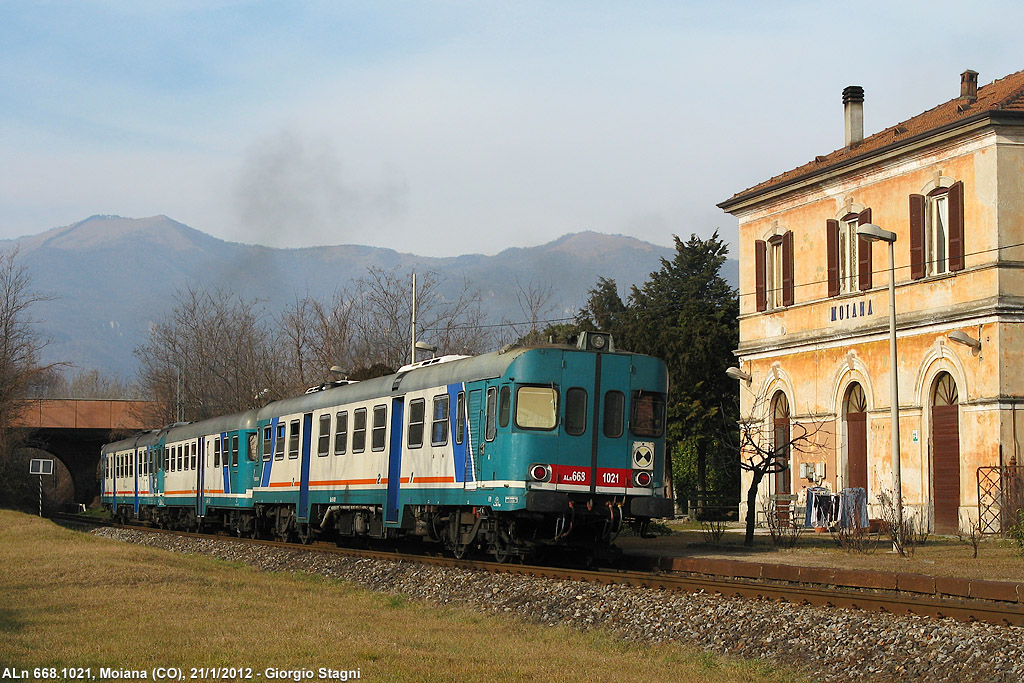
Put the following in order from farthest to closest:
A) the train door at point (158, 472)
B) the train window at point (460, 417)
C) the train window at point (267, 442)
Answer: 1. the train door at point (158, 472)
2. the train window at point (267, 442)
3. the train window at point (460, 417)

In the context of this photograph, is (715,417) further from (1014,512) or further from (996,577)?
(996,577)

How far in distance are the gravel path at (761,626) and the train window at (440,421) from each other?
2.28 metres

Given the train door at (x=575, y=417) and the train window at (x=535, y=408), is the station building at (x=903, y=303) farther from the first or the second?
the train window at (x=535, y=408)

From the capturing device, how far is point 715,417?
49.9m

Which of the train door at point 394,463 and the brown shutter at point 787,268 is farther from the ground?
the brown shutter at point 787,268

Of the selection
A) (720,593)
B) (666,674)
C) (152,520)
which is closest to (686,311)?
(152,520)

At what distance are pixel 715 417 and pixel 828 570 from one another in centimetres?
3466

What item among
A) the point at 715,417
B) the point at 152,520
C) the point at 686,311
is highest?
the point at 686,311

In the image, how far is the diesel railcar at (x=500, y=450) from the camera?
17922 mm

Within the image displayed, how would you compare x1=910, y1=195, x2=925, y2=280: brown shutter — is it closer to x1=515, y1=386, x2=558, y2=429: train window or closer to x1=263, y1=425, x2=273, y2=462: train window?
x1=263, y1=425, x2=273, y2=462: train window

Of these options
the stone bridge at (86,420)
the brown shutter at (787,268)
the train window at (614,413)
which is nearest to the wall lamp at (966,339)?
the brown shutter at (787,268)

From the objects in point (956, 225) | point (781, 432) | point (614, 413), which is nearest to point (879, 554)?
point (614, 413)

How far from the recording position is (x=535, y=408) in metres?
17.9

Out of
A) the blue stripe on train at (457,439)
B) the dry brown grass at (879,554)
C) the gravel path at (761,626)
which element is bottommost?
the gravel path at (761,626)
